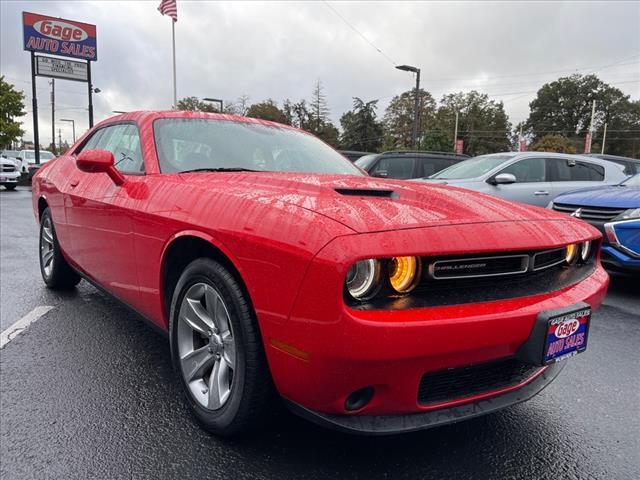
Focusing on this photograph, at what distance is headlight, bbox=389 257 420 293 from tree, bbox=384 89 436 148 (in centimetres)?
5984

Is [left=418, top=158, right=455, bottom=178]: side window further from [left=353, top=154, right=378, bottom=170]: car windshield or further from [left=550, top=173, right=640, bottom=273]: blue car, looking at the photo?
[left=550, top=173, right=640, bottom=273]: blue car

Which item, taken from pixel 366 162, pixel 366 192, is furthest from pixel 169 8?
pixel 366 192

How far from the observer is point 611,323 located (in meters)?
3.73

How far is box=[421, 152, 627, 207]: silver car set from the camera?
24.3 feet

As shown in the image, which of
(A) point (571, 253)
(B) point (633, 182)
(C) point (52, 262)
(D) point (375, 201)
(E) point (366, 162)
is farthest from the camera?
(E) point (366, 162)

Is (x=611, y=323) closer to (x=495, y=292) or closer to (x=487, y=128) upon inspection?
(x=495, y=292)

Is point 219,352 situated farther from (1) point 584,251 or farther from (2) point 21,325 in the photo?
(2) point 21,325

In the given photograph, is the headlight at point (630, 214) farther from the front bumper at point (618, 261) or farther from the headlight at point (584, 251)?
the headlight at point (584, 251)

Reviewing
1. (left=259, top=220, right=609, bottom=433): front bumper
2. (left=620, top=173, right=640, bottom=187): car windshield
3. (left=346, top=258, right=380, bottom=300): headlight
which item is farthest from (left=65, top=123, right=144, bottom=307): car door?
(left=620, top=173, right=640, bottom=187): car windshield

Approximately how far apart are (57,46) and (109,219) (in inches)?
1008

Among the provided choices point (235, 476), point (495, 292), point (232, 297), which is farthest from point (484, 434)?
point (232, 297)

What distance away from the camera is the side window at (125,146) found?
110 inches

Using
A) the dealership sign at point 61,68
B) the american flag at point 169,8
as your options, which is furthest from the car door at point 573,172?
the dealership sign at point 61,68

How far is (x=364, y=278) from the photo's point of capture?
1.57 metres
